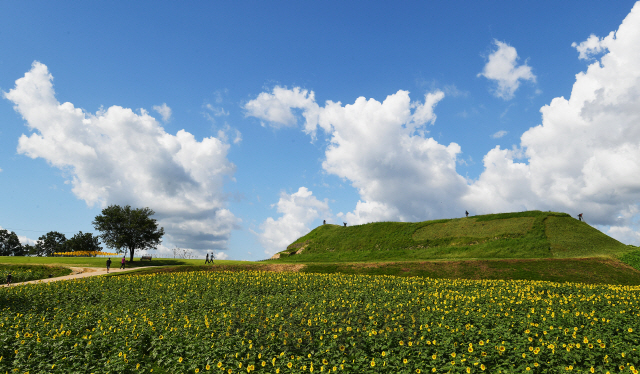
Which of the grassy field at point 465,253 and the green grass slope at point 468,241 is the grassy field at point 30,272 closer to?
the grassy field at point 465,253

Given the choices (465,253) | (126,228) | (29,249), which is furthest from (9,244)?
(465,253)

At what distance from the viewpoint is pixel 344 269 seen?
30016 millimetres

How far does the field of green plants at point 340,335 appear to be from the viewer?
7.86 meters

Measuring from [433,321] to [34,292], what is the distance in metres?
20.2

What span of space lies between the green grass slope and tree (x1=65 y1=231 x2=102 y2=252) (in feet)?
248

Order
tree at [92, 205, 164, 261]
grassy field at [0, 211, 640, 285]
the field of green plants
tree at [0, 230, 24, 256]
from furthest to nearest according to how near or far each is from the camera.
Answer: tree at [0, 230, 24, 256] < tree at [92, 205, 164, 261] < grassy field at [0, 211, 640, 285] < the field of green plants

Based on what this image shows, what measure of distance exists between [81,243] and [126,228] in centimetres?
6249

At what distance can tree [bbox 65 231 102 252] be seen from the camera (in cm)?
9734

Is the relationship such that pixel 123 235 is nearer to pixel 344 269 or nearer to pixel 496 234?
pixel 344 269

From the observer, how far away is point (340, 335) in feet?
30.8

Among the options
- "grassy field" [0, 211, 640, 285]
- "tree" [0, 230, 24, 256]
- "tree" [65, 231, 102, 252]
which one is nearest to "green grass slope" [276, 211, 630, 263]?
"grassy field" [0, 211, 640, 285]

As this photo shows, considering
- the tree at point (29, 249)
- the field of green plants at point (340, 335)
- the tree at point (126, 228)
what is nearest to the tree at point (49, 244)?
the tree at point (29, 249)

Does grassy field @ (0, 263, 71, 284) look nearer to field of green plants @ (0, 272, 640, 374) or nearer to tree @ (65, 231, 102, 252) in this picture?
field of green plants @ (0, 272, 640, 374)

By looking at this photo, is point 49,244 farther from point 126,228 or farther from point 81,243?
point 126,228
